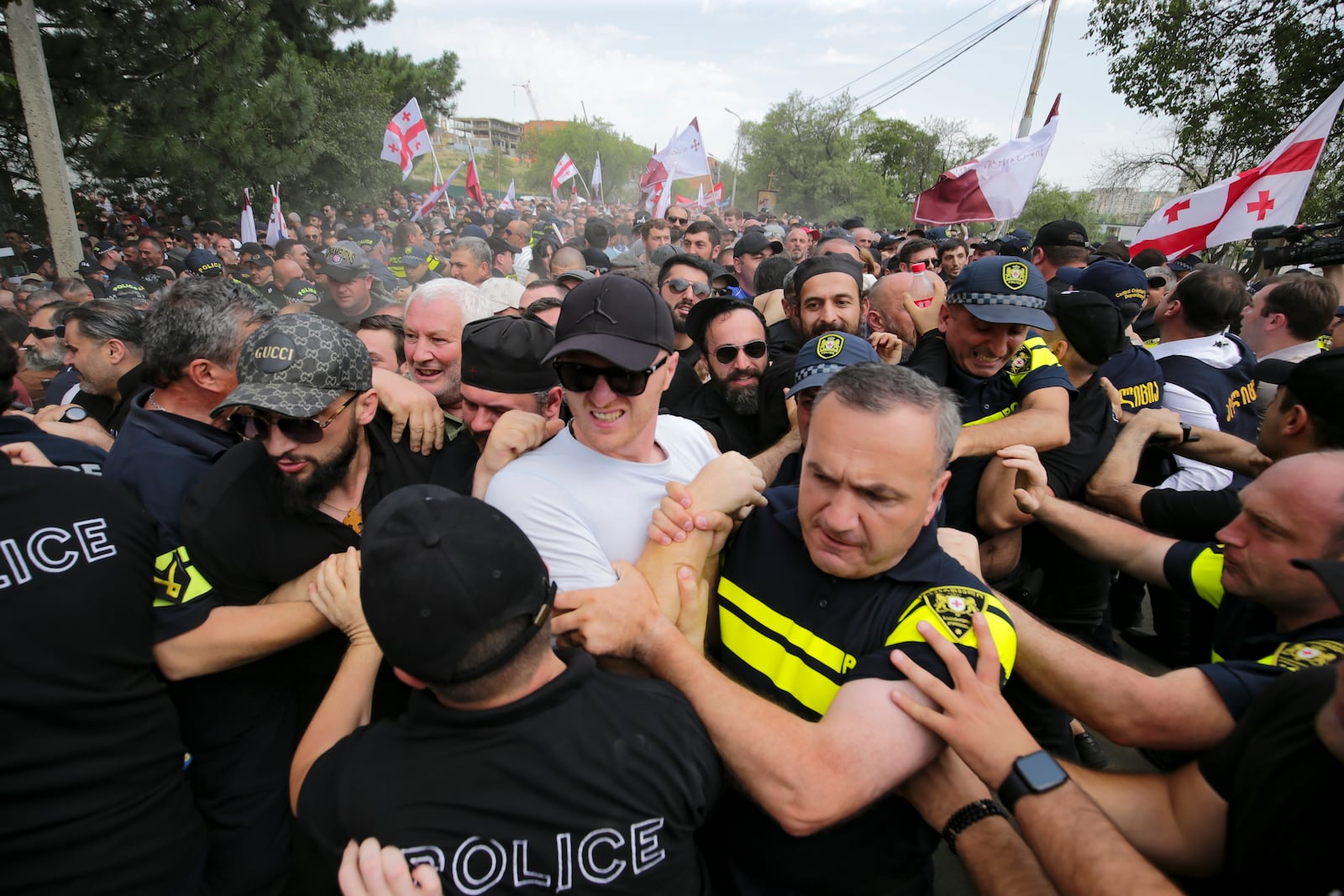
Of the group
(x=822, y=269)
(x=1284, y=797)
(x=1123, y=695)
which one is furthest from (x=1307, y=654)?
(x=822, y=269)

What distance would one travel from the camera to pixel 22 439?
7.38 feet

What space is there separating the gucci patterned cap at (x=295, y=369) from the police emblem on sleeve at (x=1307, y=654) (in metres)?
2.94

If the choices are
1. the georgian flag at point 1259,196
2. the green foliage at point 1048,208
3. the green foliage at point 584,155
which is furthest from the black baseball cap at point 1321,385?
the green foliage at point 584,155

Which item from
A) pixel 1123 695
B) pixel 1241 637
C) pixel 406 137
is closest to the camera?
pixel 1123 695

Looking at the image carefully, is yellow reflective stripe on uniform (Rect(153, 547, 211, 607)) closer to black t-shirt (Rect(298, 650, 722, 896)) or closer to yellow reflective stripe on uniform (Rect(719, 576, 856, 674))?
black t-shirt (Rect(298, 650, 722, 896))

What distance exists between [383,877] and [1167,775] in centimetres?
197

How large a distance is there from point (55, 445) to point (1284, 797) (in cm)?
374

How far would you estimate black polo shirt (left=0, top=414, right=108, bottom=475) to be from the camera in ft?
7.22

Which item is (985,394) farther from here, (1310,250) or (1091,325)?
(1310,250)

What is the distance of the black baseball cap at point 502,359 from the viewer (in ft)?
8.54

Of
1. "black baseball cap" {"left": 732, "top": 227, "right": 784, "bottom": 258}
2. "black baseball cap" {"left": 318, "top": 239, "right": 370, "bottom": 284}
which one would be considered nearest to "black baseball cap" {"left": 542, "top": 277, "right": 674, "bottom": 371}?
"black baseball cap" {"left": 318, "top": 239, "right": 370, "bottom": 284}

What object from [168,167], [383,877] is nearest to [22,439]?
[383,877]

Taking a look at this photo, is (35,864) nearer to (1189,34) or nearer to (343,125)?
(1189,34)

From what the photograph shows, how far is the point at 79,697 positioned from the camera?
1774 mm
